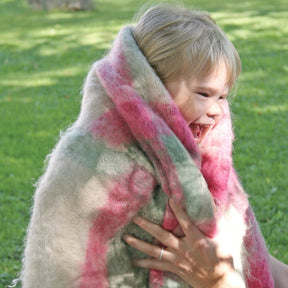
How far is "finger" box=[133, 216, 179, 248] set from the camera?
195cm

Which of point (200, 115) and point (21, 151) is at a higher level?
point (200, 115)

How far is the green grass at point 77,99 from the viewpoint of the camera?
461 cm

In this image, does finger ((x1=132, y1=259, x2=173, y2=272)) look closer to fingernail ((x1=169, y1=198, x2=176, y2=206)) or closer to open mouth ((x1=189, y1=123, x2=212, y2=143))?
fingernail ((x1=169, y1=198, x2=176, y2=206))

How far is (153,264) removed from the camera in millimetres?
1999

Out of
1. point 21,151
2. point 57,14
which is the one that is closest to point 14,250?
point 21,151

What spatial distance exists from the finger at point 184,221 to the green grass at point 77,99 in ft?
4.25

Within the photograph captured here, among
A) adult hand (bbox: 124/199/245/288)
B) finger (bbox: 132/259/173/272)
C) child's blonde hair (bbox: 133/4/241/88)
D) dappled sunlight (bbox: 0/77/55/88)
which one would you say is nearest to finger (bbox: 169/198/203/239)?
adult hand (bbox: 124/199/245/288)

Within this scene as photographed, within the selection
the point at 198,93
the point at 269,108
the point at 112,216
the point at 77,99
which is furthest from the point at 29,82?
the point at 112,216

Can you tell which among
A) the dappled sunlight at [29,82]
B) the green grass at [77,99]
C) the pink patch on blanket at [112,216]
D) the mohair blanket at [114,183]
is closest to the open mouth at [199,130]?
the mohair blanket at [114,183]

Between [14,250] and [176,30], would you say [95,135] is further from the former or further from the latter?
[14,250]

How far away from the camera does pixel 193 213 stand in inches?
75.7

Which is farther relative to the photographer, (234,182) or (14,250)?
(14,250)

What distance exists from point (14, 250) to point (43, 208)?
7.73ft

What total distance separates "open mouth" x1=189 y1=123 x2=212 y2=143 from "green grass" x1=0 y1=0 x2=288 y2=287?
93cm
